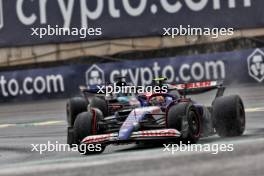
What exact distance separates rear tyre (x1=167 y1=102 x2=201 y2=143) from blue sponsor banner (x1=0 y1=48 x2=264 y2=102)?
10279mm

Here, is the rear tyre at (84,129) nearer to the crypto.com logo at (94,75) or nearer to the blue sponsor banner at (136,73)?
the blue sponsor banner at (136,73)

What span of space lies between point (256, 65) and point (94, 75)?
437 cm

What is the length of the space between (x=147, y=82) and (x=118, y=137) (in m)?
11.0

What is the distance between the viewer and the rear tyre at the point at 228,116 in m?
11.2

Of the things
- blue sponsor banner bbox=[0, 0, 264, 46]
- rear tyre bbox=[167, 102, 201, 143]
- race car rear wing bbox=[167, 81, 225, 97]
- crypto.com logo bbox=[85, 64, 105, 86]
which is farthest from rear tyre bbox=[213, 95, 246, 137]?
blue sponsor banner bbox=[0, 0, 264, 46]

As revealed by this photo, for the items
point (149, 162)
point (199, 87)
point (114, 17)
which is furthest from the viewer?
point (114, 17)

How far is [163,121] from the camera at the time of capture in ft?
35.6

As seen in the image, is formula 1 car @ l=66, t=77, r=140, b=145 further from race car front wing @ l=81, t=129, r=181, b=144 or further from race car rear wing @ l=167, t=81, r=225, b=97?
race car front wing @ l=81, t=129, r=181, b=144

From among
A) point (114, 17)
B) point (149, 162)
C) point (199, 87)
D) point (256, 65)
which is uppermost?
point (114, 17)

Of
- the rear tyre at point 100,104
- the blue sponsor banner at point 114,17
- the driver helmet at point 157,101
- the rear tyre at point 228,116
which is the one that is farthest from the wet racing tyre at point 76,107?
the blue sponsor banner at point 114,17

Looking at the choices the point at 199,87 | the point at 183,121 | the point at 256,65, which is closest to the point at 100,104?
the point at 199,87

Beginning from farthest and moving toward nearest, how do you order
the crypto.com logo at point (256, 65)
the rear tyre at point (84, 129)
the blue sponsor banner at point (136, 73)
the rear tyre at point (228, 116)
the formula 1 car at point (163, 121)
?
the blue sponsor banner at point (136, 73) < the crypto.com logo at point (256, 65) < the rear tyre at point (228, 116) < the rear tyre at point (84, 129) < the formula 1 car at point (163, 121)

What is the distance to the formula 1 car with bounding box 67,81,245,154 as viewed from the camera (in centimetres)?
1022

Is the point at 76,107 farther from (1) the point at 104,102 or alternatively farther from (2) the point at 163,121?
(2) the point at 163,121
